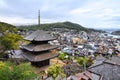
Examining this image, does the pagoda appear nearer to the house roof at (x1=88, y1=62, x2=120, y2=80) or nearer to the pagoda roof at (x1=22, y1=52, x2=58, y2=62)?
the pagoda roof at (x1=22, y1=52, x2=58, y2=62)

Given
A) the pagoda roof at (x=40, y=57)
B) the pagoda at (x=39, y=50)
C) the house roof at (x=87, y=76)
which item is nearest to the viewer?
the pagoda roof at (x=40, y=57)

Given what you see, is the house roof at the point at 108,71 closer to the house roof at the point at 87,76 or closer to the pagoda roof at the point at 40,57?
the house roof at the point at 87,76

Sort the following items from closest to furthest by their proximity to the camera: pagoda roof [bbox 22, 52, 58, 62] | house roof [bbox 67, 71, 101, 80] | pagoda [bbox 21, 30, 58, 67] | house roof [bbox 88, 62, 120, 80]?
pagoda roof [bbox 22, 52, 58, 62], pagoda [bbox 21, 30, 58, 67], house roof [bbox 88, 62, 120, 80], house roof [bbox 67, 71, 101, 80]

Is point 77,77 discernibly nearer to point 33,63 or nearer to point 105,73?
point 105,73

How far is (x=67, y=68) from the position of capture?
28.9 m

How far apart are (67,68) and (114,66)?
849 cm

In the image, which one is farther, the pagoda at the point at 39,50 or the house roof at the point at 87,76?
the house roof at the point at 87,76

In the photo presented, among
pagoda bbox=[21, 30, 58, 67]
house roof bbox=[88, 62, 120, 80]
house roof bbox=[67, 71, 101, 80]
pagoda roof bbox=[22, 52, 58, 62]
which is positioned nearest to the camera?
pagoda roof bbox=[22, 52, 58, 62]

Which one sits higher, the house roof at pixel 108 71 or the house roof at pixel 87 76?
the house roof at pixel 108 71

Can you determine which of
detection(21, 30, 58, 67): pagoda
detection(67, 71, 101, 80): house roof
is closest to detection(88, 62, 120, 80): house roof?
detection(67, 71, 101, 80): house roof

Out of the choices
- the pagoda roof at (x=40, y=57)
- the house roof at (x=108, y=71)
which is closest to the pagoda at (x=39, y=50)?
the pagoda roof at (x=40, y=57)

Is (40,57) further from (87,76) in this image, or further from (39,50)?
(87,76)

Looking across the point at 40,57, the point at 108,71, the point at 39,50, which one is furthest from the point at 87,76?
the point at 39,50

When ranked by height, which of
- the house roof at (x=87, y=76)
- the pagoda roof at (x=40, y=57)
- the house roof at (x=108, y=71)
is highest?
the pagoda roof at (x=40, y=57)
